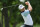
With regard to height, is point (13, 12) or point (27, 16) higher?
point (27, 16)

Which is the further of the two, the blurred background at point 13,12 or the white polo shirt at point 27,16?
the blurred background at point 13,12

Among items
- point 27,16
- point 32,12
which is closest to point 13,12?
point 32,12

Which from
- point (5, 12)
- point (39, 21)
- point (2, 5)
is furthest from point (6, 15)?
point (39, 21)

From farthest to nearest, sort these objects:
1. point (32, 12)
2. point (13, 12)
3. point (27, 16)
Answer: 1. point (13, 12)
2. point (32, 12)
3. point (27, 16)

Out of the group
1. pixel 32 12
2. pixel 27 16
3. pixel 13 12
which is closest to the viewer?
pixel 27 16

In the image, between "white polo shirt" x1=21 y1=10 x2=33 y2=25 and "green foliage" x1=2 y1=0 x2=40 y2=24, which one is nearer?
"white polo shirt" x1=21 y1=10 x2=33 y2=25

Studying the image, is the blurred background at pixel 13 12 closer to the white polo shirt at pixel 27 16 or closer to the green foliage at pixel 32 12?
the green foliage at pixel 32 12

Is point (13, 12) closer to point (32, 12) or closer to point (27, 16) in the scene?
point (32, 12)

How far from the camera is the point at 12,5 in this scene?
9672mm

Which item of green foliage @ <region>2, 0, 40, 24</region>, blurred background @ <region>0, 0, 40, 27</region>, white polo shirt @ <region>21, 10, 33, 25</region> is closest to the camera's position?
white polo shirt @ <region>21, 10, 33, 25</region>

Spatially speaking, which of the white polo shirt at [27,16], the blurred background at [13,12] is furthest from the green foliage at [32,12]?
the white polo shirt at [27,16]

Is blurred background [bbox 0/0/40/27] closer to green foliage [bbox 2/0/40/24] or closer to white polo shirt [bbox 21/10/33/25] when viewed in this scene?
green foliage [bbox 2/0/40/24]

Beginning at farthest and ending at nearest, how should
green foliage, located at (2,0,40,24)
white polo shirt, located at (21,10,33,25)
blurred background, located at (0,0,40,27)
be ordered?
blurred background, located at (0,0,40,27) < green foliage, located at (2,0,40,24) < white polo shirt, located at (21,10,33,25)

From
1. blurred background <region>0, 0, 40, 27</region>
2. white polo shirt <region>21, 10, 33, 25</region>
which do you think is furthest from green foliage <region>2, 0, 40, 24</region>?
white polo shirt <region>21, 10, 33, 25</region>
